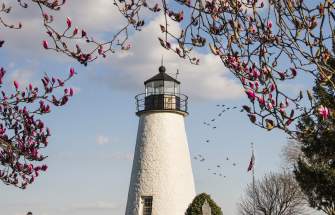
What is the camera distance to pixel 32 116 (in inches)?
322

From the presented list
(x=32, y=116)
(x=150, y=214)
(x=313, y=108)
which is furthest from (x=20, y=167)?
(x=150, y=214)

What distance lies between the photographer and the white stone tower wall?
29.7 metres

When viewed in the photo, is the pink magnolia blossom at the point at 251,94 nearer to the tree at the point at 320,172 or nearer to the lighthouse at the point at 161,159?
the tree at the point at 320,172

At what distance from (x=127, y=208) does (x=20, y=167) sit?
74.2 ft

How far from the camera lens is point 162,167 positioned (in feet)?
98.3

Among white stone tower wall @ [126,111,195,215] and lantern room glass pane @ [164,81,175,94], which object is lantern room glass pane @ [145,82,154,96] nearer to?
lantern room glass pane @ [164,81,175,94]

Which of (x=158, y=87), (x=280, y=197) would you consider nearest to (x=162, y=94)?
(x=158, y=87)

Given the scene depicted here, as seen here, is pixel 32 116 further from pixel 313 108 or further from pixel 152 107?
pixel 152 107

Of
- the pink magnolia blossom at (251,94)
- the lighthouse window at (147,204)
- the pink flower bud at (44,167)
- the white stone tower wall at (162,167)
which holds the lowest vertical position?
the pink flower bud at (44,167)

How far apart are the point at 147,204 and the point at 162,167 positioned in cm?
216

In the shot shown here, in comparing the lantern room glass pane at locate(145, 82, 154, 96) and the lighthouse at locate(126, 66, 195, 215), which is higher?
the lantern room glass pane at locate(145, 82, 154, 96)

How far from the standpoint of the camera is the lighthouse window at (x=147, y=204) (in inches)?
1171

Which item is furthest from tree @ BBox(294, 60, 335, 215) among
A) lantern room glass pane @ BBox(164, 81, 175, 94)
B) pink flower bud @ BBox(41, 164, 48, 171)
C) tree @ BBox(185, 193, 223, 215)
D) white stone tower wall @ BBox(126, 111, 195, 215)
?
pink flower bud @ BBox(41, 164, 48, 171)

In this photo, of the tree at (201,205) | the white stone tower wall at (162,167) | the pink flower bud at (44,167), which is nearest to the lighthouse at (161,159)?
the white stone tower wall at (162,167)
